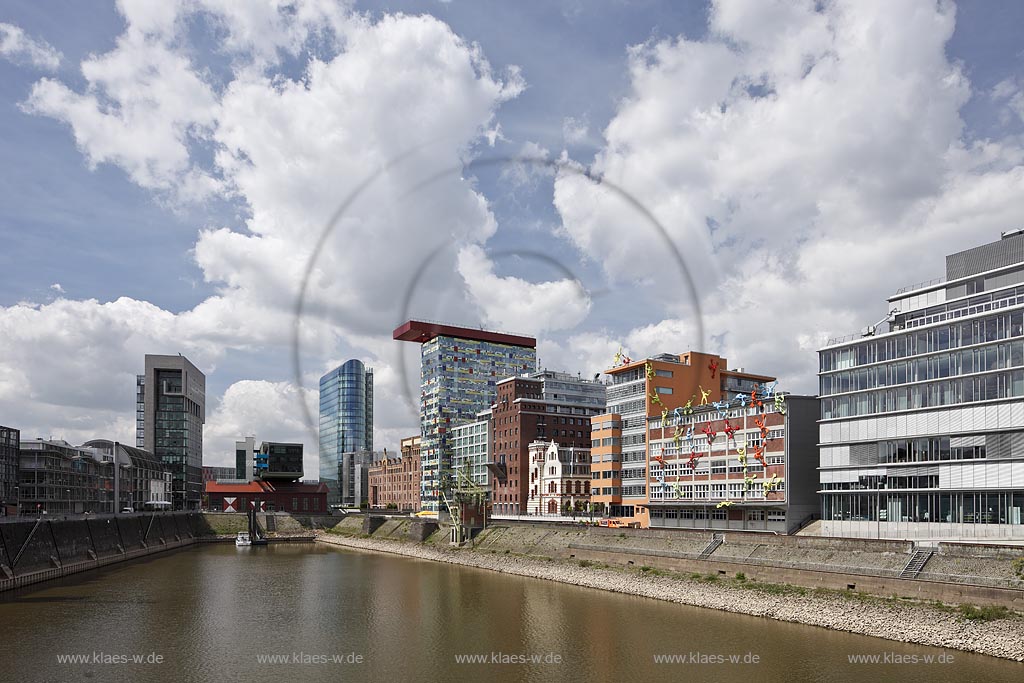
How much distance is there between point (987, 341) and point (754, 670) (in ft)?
142

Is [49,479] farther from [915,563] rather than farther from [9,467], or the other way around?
[915,563]

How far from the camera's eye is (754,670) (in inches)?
2019

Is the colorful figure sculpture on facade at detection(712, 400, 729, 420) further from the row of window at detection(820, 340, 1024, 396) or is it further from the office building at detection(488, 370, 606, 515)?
the office building at detection(488, 370, 606, 515)

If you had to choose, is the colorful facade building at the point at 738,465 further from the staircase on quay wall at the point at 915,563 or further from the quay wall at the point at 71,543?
the quay wall at the point at 71,543

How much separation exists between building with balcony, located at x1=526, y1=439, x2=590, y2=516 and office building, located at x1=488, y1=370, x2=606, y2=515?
956 centimetres

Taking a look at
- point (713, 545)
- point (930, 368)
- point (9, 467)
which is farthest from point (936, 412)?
point (9, 467)

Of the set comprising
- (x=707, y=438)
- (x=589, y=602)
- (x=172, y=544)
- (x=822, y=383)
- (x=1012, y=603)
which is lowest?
(x=172, y=544)

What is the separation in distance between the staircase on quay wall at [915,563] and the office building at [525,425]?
104m

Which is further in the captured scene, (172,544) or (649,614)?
(172,544)

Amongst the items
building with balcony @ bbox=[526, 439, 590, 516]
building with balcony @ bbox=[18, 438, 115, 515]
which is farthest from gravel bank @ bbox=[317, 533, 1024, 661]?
building with balcony @ bbox=[18, 438, 115, 515]

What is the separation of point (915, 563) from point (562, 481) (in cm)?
8951

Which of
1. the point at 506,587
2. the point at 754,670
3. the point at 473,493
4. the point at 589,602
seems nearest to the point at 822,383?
the point at 589,602

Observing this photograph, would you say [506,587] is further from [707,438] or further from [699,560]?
[707,438]

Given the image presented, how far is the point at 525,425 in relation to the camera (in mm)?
171500
